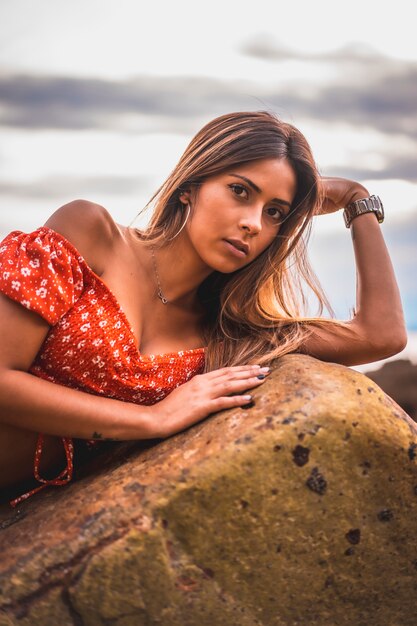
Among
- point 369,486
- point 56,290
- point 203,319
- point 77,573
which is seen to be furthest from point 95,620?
point 203,319

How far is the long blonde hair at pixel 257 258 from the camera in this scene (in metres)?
3.10

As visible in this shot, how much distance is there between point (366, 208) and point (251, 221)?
2.86 feet

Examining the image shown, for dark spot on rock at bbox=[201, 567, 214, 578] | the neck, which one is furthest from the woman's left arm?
dark spot on rock at bbox=[201, 567, 214, 578]

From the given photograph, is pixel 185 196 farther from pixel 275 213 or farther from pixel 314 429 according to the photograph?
pixel 314 429

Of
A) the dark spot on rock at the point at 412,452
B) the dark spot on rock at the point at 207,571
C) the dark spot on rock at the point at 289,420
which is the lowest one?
the dark spot on rock at the point at 207,571

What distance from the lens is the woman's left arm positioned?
322cm

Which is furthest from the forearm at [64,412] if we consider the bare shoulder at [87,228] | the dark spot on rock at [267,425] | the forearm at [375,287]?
the forearm at [375,287]

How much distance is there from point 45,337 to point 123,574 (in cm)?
94

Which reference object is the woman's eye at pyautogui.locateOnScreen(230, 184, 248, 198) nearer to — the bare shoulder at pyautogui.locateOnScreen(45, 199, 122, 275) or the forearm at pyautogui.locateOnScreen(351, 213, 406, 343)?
the bare shoulder at pyautogui.locateOnScreen(45, 199, 122, 275)

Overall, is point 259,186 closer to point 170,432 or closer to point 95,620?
point 170,432

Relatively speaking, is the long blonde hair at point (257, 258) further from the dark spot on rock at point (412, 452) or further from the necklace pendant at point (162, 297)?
the dark spot on rock at point (412, 452)

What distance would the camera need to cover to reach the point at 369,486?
2.39m

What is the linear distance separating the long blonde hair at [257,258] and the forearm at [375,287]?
17cm

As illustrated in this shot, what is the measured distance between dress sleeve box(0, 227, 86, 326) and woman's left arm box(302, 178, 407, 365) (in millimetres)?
1043
